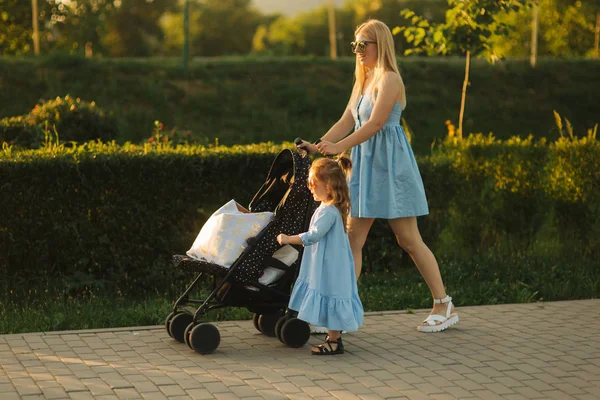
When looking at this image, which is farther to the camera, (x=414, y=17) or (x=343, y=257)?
(x=414, y=17)

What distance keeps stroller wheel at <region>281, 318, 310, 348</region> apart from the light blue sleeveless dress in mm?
894

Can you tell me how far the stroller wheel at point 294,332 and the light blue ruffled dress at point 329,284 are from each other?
121 millimetres

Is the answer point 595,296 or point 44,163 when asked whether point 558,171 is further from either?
point 44,163

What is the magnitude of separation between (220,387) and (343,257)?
1.21 metres

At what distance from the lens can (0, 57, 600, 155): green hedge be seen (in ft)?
90.3

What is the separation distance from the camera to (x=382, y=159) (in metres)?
6.46

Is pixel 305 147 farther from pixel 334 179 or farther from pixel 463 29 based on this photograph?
pixel 463 29

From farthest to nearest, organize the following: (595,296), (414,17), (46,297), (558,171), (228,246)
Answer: (414,17), (558,171), (595,296), (46,297), (228,246)

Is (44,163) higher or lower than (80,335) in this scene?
higher

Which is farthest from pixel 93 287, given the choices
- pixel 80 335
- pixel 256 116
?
pixel 256 116

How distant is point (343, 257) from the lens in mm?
5863

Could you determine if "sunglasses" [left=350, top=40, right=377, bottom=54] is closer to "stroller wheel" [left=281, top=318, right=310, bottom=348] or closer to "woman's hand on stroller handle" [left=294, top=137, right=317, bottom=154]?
"woman's hand on stroller handle" [left=294, top=137, right=317, bottom=154]

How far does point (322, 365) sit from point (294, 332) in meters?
0.43

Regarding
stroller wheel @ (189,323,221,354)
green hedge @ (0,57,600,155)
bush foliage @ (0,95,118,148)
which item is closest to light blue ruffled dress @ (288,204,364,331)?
stroller wheel @ (189,323,221,354)
